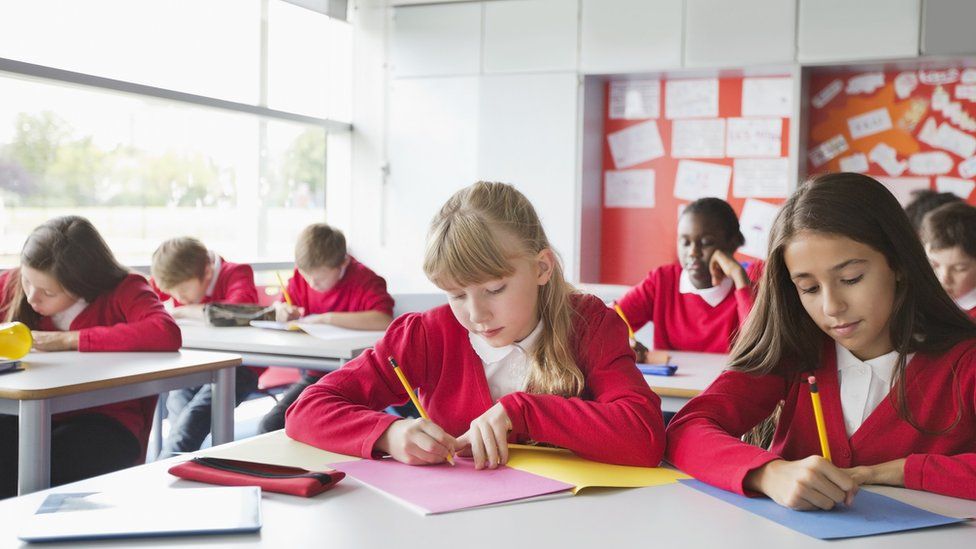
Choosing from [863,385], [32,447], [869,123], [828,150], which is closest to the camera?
[863,385]

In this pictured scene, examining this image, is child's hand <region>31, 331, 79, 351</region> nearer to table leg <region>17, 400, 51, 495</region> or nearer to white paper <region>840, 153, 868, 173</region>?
table leg <region>17, 400, 51, 495</region>

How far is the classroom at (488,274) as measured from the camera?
4.07 ft

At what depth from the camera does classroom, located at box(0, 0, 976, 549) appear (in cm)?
124

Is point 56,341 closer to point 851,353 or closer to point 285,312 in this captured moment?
point 285,312

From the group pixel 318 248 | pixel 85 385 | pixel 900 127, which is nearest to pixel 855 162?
pixel 900 127

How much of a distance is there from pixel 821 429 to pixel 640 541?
36 centimetres

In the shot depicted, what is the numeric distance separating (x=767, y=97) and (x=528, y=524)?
446cm

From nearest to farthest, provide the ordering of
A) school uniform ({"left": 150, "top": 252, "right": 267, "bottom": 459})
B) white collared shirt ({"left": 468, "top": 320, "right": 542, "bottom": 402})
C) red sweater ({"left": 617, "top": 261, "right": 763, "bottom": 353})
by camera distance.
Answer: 1. white collared shirt ({"left": 468, "top": 320, "right": 542, "bottom": 402})
2. red sweater ({"left": 617, "top": 261, "right": 763, "bottom": 353})
3. school uniform ({"left": 150, "top": 252, "right": 267, "bottom": 459})

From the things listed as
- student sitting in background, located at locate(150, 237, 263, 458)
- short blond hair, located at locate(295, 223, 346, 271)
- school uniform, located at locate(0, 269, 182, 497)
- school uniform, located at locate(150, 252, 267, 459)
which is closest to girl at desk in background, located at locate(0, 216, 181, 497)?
school uniform, located at locate(0, 269, 182, 497)

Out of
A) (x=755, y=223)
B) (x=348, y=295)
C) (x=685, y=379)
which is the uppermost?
(x=755, y=223)

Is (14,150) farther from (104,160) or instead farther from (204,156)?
(204,156)

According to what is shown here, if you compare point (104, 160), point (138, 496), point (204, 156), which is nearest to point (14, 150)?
point (104, 160)

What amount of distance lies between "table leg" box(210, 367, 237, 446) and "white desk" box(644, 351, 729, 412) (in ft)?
3.79

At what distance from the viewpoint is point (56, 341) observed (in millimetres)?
2668
